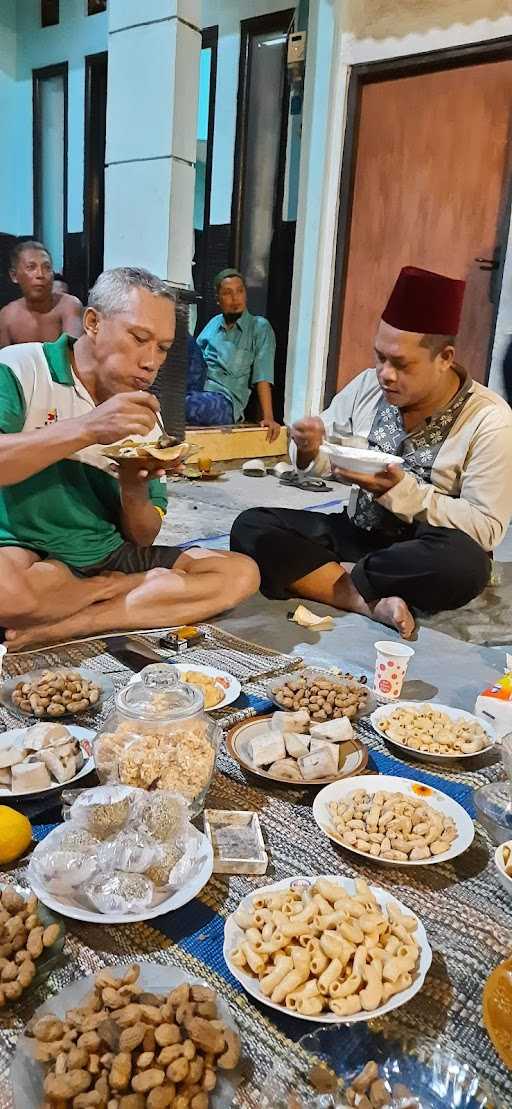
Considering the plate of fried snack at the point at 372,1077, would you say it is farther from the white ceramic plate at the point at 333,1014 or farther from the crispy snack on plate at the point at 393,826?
the crispy snack on plate at the point at 393,826

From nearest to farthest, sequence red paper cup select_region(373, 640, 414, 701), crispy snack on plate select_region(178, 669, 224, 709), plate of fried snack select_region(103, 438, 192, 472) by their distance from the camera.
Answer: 1. crispy snack on plate select_region(178, 669, 224, 709)
2. red paper cup select_region(373, 640, 414, 701)
3. plate of fried snack select_region(103, 438, 192, 472)

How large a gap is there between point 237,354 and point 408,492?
159 inches

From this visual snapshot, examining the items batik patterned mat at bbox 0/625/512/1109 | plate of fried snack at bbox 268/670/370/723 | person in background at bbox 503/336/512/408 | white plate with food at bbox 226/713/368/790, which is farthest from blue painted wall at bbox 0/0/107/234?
batik patterned mat at bbox 0/625/512/1109

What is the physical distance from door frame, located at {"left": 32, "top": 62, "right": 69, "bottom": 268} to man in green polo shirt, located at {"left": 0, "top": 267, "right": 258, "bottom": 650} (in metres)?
6.50

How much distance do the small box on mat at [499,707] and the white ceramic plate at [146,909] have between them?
83cm

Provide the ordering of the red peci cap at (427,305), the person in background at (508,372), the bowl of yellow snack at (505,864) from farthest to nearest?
the person in background at (508,372)
the red peci cap at (427,305)
the bowl of yellow snack at (505,864)

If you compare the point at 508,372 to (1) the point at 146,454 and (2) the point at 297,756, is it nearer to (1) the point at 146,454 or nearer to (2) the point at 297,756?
(1) the point at 146,454

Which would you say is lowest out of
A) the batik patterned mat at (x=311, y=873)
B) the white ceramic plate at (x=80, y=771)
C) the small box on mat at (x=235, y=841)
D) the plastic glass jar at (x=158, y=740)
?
the batik patterned mat at (x=311, y=873)

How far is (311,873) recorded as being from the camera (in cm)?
137

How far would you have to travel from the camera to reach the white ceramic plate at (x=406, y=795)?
135 centimetres

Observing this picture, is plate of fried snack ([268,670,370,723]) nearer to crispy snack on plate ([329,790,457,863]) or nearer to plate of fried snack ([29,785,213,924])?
crispy snack on plate ([329,790,457,863])

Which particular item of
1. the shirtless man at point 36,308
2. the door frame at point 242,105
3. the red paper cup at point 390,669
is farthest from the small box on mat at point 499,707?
the door frame at point 242,105

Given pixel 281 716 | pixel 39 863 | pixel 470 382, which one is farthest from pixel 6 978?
pixel 470 382

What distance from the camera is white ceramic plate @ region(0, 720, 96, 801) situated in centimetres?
146
